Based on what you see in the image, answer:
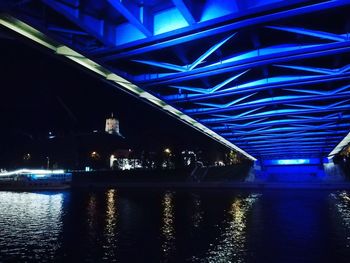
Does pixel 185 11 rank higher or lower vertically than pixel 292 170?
higher

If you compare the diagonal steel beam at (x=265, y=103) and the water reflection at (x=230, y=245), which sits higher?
the diagonal steel beam at (x=265, y=103)

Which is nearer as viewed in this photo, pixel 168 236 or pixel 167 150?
pixel 168 236

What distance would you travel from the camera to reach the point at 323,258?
11195 millimetres

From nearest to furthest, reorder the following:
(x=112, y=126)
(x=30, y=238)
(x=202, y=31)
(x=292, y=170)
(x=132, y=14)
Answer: (x=132, y=14) < (x=202, y=31) < (x=30, y=238) < (x=292, y=170) < (x=112, y=126)

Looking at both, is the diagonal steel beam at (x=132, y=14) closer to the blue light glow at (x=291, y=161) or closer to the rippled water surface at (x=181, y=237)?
the rippled water surface at (x=181, y=237)

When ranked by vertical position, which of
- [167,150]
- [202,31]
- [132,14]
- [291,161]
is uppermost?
[167,150]

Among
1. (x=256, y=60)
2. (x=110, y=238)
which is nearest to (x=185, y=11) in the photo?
(x=256, y=60)

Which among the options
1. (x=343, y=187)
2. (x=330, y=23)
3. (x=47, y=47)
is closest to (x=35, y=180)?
(x=343, y=187)

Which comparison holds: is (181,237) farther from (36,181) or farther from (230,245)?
(36,181)

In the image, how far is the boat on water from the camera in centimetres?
6725

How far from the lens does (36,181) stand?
69.8 metres

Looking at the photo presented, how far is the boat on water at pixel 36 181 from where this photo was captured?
67250mm

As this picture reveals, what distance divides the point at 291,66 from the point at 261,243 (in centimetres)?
957

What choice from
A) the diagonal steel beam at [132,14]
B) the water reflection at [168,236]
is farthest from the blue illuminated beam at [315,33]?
the water reflection at [168,236]
